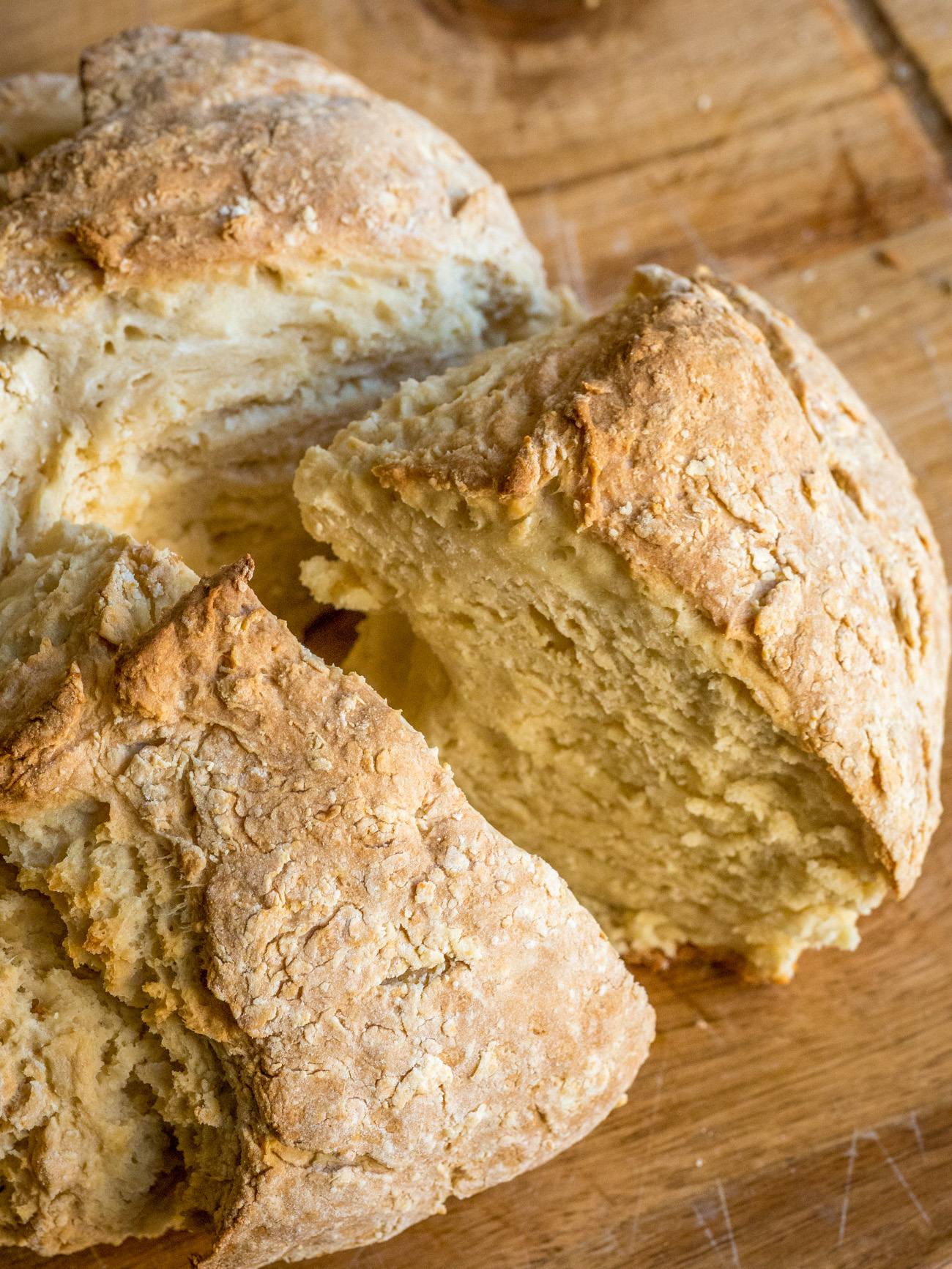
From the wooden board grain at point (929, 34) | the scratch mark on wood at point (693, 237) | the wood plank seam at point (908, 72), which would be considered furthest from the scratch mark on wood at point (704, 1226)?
the wooden board grain at point (929, 34)

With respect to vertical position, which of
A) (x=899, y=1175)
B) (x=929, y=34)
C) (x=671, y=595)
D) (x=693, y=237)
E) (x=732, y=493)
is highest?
(x=929, y=34)

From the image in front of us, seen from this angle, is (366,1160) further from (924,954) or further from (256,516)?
(924,954)

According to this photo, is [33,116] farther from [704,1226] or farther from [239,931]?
[704,1226]

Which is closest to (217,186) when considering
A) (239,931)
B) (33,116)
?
(33,116)

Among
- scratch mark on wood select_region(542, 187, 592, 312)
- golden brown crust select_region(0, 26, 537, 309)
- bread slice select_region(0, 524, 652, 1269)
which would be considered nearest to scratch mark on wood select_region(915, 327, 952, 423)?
scratch mark on wood select_region(542, 187, 592, 312)

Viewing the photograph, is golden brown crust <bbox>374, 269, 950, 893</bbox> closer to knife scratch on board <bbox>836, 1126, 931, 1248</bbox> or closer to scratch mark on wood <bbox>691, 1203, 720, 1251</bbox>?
knife scratch on board <bbox>836, 1126, 931, 1248</bbox>

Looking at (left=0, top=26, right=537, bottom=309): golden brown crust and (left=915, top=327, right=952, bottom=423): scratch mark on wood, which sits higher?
(left=0, top=26, right=537, bottom=309): golden brown crust
